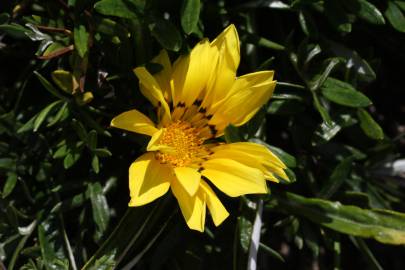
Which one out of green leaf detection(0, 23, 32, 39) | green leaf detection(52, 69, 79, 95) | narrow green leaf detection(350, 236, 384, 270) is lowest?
narrow green leaf detection(350, 236, 384, 270)

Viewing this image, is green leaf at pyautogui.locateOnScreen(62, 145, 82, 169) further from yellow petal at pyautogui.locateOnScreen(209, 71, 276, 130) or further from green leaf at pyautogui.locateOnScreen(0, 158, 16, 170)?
yellow petal at pyautogui.locateOnScreen(209, 71, 276, 130)

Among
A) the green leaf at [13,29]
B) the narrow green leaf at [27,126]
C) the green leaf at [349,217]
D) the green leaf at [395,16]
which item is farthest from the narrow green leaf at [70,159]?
the green leaf at [395,16]

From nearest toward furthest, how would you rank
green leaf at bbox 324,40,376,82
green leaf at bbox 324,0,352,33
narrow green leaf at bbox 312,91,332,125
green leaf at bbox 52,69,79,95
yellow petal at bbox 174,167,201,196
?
yellow petal at bbox 174,167,201,196 < green leaf at bbox 52,69,79,95 < narrow green leaf at bbox 312,91,332,125 < green leaf at bbox 324,0,352,33 < green leaf at bbox 324,40,376,82

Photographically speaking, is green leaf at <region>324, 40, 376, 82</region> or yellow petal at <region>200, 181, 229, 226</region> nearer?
yellow petal at <region>200, 181, 229, 226</region>

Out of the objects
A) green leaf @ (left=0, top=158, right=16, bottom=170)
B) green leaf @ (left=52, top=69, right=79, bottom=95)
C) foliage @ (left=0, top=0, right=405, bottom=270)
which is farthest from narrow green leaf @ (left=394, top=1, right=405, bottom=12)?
green leaf @ (left=0, top=158, right=16, bottom=170)

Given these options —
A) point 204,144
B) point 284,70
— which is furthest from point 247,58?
point 204,144

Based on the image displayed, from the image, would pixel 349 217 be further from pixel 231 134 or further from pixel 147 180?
pixel 147 180
